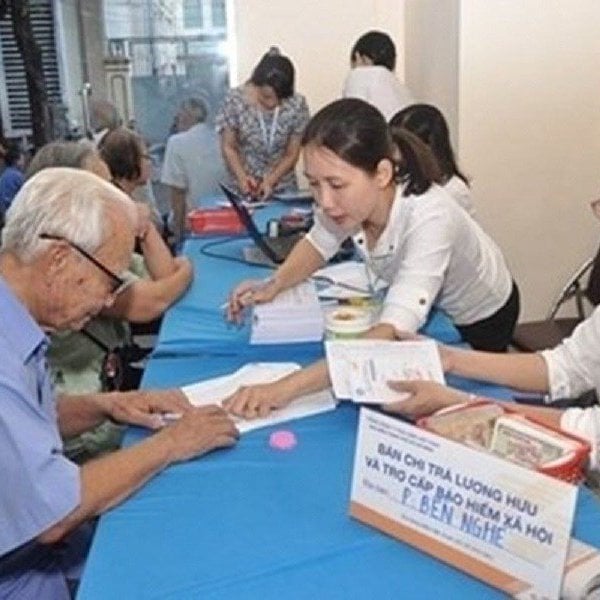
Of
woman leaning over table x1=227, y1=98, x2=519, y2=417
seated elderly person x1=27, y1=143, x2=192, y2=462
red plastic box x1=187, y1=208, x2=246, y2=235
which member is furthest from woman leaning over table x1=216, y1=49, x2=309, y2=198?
woman leaning over table x1=227, y1=98, x2=519, y2=417

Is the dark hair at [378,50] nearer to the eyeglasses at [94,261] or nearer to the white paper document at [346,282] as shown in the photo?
the white paper document at [346,282]

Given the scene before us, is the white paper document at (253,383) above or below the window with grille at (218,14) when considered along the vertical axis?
below

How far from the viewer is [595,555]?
3.33ft

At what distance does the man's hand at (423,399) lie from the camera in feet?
4.72

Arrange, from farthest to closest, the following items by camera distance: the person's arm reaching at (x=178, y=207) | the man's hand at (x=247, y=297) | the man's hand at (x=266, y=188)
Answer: the person's arm reaching at (x=178, y=207) → the man's hand at (x=266, y=188) → the man's hand at (x=247, y=297)

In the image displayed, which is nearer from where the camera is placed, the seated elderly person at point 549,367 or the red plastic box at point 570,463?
the red plastic box at point 570,463

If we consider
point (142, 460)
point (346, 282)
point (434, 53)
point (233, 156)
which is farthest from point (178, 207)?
point (142, 460)

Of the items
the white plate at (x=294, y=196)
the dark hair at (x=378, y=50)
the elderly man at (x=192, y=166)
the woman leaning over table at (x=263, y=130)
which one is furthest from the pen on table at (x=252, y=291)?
the elderly man at (x=192, y=166)

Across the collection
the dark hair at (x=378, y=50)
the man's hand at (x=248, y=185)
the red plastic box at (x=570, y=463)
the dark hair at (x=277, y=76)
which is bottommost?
the man's hand at (x=248, y=185)

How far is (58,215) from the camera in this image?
1338mm

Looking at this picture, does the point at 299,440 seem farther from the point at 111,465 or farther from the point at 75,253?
the point at 75,253

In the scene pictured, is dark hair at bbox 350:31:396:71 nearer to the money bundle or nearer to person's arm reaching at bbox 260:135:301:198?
person's arm reaching at bbox 260:135:301:198

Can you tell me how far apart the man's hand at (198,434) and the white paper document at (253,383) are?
5 cm

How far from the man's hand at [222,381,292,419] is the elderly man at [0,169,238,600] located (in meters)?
0.07
